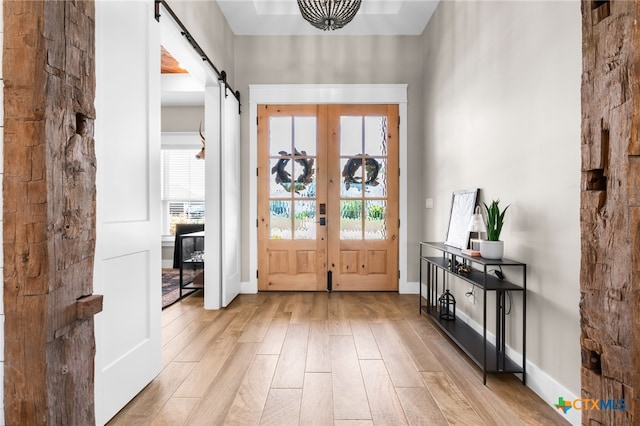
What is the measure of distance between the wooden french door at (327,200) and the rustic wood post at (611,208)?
3099 millimetres

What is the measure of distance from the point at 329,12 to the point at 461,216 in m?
1.99

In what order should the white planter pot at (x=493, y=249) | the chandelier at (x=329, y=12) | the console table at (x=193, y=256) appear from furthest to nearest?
the console table at (x=193, y=256), the chandelier at (x=329, y=12), the white planter pot at (x=493, y=249)

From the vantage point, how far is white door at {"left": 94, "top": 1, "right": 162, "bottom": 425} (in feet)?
5.22

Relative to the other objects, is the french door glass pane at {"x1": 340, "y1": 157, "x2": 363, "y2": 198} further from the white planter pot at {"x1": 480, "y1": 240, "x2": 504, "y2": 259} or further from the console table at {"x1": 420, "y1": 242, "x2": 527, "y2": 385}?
the white planter pot at {"x1": 480, "y1": 240, "x2": 504, "y2": 259}

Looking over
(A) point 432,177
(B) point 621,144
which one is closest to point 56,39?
(B) point 621,144

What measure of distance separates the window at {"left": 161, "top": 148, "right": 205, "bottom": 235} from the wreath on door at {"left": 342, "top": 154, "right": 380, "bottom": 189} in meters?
3.29

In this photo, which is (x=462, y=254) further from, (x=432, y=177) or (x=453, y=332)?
(x=432, y=177)

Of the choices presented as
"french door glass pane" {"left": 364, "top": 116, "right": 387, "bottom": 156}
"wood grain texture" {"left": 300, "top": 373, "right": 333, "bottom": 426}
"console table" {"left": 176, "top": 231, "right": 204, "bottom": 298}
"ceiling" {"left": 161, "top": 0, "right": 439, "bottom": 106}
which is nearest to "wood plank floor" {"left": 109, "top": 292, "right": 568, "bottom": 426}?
"wood grain texture" {"left": 300, "top": 373, "right": 333, "bottom": 426}

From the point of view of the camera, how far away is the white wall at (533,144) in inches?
64.8

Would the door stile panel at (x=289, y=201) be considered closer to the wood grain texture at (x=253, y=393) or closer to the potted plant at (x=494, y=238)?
the wood grain texture at (x=253, y=393)

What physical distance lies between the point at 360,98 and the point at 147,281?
3.07 meters

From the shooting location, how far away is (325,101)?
4047 millimetres

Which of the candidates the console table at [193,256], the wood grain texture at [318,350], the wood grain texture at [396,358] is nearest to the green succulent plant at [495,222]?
the wood grain texture at [396,358]

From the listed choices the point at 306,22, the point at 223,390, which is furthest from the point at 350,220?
the point at 223,390
